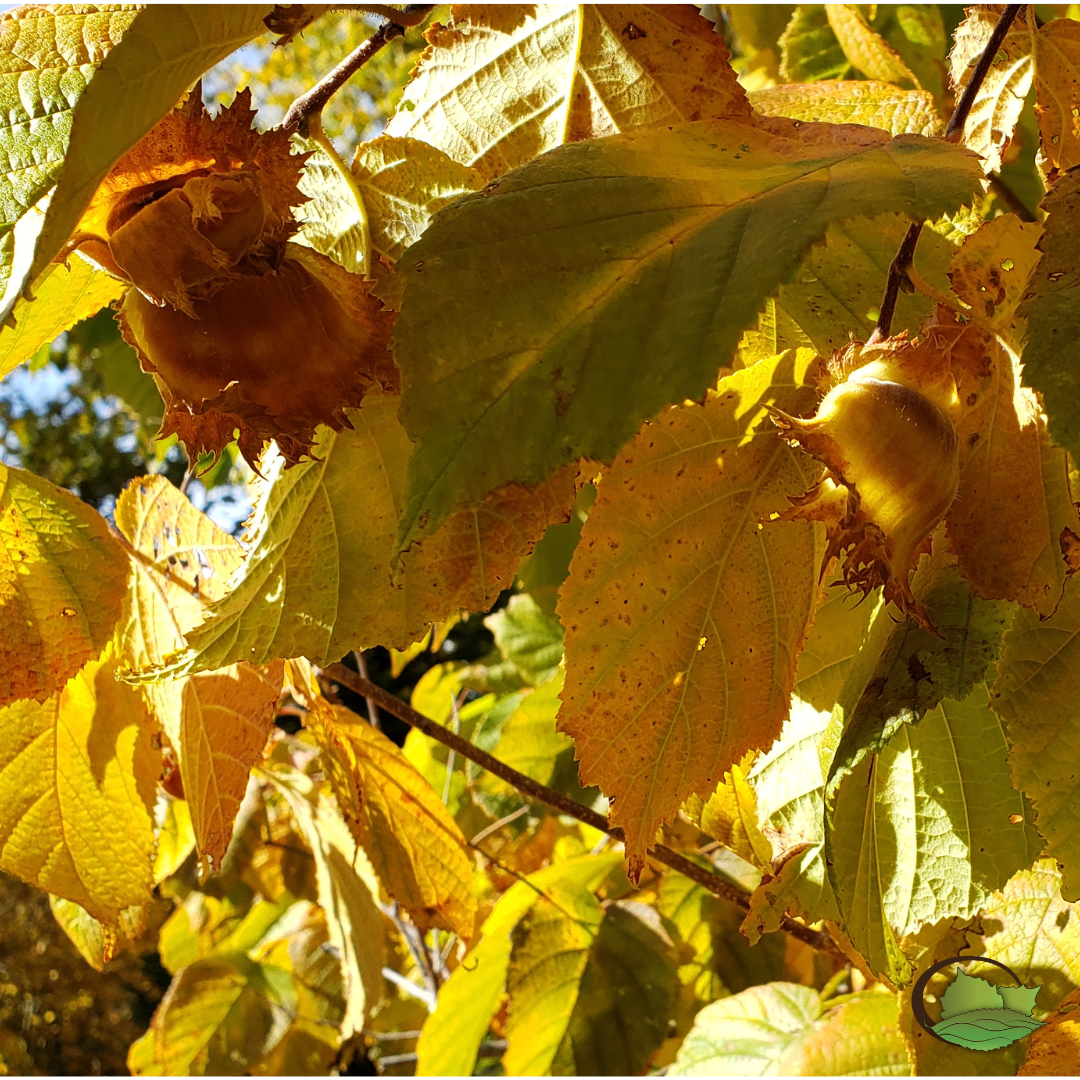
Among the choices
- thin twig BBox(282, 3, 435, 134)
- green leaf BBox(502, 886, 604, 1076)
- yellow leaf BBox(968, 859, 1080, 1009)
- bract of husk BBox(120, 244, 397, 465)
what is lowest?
green leaf BBox(502, 886, 604, 1076)

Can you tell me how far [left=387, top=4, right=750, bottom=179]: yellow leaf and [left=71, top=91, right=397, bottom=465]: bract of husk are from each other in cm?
18

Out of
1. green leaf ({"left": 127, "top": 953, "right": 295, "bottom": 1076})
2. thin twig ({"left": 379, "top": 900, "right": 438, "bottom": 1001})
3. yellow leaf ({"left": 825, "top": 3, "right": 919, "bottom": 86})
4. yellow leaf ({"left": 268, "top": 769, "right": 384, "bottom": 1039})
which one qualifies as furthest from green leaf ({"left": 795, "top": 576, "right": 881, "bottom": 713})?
green leaf ({"left": 127, "top": 953, "right": 295, "bottom": 1076})

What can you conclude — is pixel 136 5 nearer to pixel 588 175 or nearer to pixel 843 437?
pixel 588 175

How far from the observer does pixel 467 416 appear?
0.34 m

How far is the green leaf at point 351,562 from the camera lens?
0.47 m

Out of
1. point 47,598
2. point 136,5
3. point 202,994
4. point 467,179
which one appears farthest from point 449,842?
point 202,994

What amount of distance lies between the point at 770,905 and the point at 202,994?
6.00 ft

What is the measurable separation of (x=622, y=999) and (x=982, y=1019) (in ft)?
2.69

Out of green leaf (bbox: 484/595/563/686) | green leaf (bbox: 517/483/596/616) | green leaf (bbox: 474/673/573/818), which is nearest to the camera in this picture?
green leaf (bbox: 474/673/573/818)

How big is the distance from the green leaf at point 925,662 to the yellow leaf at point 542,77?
0.30m

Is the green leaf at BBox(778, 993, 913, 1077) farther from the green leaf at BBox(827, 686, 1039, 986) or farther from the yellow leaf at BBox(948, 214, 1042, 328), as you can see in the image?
the yellow leaf at BBox(948, 214, 1042, 328)

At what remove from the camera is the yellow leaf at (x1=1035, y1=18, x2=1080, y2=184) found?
0.54 metres

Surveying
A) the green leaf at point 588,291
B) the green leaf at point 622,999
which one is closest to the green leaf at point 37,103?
the green leaf at point 588,291

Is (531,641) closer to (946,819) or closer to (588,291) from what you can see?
(946,819)
